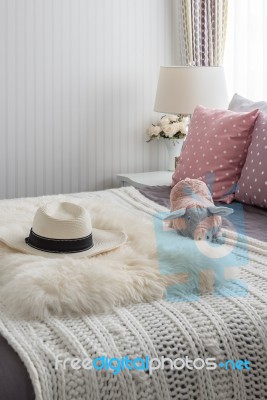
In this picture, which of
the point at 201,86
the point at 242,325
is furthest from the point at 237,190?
the point at 242,325

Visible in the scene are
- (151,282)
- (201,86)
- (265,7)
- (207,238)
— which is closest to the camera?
(151,282)

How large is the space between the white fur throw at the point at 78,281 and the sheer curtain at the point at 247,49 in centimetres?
223

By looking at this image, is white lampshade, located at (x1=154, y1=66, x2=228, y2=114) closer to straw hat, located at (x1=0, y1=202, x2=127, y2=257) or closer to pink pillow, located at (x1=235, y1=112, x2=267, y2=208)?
pink pillow, located at (x1=235, y1=112, x2=267, y2=208)

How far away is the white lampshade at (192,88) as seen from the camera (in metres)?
3.57

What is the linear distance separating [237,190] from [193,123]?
496 mm

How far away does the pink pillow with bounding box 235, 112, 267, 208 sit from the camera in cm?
264

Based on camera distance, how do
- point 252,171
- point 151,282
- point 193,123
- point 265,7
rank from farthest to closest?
point 265,7 < point 193,123 < point 252,171 < point 151,282

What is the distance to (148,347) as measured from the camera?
1.49 m

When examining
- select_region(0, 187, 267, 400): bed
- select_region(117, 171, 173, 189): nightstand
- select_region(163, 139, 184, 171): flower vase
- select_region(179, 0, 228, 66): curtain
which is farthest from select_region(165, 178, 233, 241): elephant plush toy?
select_region(179, 0, 228, 66): curtain

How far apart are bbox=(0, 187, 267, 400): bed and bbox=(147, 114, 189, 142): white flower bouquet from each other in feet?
7.28

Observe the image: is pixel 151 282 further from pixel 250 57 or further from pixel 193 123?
pixel 250 57

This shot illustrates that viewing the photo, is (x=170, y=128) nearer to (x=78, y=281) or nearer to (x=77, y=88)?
(x=77, y=88)

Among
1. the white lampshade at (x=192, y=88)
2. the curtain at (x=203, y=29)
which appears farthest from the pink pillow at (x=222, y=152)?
the curtain at (x=203, y=29)

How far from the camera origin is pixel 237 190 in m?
2.79
